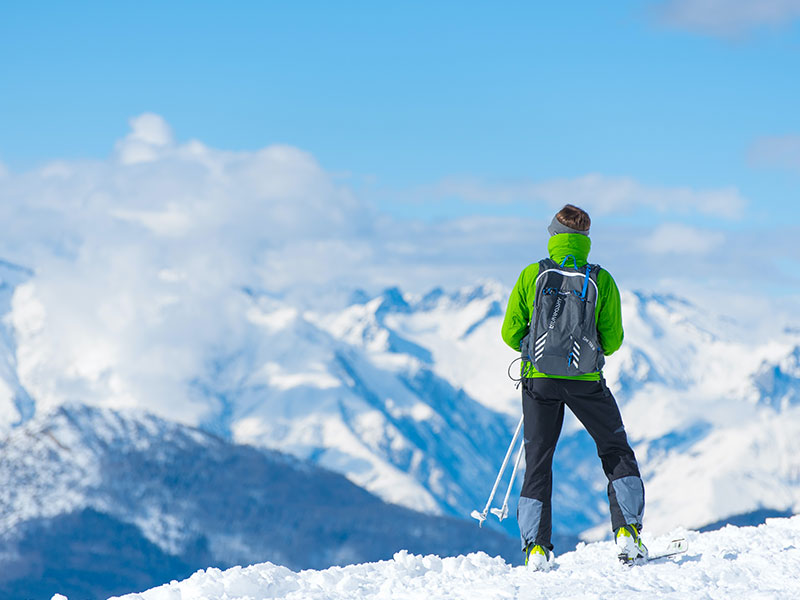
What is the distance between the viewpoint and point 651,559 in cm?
→ 1472

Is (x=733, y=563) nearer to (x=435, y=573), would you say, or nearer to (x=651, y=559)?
(x=651, y=559)

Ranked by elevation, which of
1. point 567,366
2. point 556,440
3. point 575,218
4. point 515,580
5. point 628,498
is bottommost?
point 515,580

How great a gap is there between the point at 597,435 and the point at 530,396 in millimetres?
1028

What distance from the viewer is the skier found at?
45.3 feet

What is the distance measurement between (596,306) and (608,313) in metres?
0.21

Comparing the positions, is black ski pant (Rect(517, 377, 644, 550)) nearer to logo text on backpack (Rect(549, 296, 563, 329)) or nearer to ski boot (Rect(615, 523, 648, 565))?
ski boot (Rect(615, 523, 648, 565))

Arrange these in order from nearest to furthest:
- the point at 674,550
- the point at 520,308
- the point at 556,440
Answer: the point at 520,308
the point at 556,440
the point at 674,550

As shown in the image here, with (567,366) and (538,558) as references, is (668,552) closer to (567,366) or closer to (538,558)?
(538,558)

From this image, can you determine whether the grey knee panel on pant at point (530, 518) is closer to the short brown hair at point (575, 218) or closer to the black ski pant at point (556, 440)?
the black ski pant at point (556, 440)

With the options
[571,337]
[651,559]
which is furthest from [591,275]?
[651,559]

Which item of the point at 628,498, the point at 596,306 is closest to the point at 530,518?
the point at 628,498

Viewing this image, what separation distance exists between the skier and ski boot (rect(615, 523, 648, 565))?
0.04 ft

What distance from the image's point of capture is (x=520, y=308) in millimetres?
14188

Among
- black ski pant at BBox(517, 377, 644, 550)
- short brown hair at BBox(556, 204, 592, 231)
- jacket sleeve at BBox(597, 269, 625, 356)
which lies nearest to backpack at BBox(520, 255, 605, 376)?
jacket sleeve at BBox(597, 269, 625, 356)
